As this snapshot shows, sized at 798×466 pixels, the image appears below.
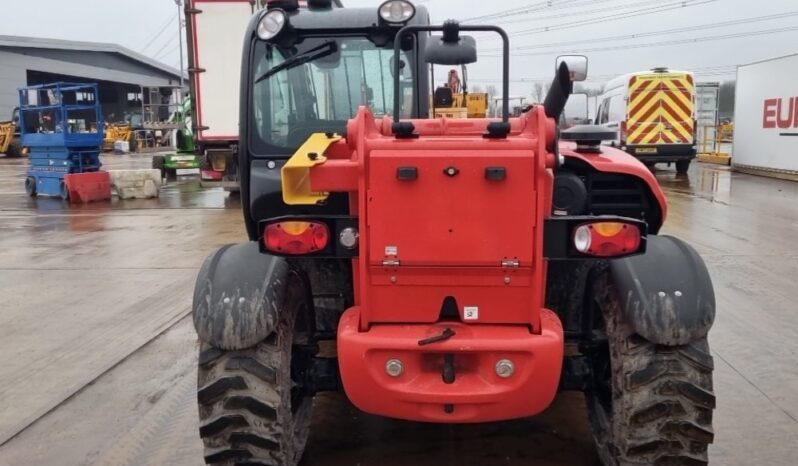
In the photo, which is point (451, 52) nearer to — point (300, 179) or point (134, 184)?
point (300, 179)

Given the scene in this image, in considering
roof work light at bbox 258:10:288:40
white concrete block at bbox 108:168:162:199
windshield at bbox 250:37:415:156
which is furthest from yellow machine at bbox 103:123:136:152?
roof work light at bbox 258:10:288:40

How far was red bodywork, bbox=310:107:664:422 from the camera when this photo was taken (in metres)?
2.70

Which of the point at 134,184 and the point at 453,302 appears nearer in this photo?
the point at 453,302

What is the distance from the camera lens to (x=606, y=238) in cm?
282

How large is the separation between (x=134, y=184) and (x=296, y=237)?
13.4 meters

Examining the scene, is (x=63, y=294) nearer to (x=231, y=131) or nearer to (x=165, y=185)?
(x=231, y=131)

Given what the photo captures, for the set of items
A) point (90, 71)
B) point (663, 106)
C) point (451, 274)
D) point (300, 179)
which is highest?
point (90, 71)

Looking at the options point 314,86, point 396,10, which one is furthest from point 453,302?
point 314,86

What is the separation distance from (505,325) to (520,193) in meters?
0.53

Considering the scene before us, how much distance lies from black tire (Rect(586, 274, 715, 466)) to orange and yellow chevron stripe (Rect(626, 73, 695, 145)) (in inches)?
674

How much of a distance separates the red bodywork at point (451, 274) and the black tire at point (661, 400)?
359 mm

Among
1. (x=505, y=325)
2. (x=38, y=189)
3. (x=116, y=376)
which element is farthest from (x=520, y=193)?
(x=38, y=189)

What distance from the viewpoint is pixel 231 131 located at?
1204cm

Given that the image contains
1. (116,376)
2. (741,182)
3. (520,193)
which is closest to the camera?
(520,193)
